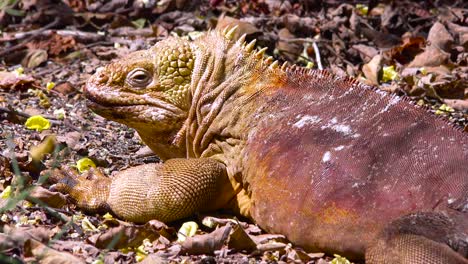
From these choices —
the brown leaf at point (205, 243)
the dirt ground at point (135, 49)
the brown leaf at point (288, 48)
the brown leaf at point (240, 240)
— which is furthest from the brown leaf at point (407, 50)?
the brown leaf at point (205, 243)

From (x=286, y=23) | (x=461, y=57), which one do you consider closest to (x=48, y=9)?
(x=286, y=23)

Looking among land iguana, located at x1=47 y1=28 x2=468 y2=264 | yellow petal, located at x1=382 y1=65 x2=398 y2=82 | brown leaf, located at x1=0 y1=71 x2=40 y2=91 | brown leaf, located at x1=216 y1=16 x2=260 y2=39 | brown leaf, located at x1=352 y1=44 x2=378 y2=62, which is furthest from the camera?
brown leaf, located at x1=352 y1=44 x2=378 y2=62

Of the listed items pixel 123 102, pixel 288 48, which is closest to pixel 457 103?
pixel 288 48

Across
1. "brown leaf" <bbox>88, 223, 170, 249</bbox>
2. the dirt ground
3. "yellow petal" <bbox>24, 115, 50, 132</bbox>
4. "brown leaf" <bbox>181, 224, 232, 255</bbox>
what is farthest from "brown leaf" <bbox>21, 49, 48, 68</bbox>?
"brown leaf" <bbox>181, 224, 232, 255</bbox>

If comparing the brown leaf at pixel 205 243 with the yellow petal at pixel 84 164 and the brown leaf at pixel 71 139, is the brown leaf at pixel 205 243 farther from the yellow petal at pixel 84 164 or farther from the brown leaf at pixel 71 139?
the brown leaf at pixel 71 139

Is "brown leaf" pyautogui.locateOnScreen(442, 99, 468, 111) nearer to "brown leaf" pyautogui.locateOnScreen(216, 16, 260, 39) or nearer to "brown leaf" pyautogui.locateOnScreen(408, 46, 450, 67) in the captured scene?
"brown leaf" pyautogui.locateOnScreen(408, 46, 450, 67)

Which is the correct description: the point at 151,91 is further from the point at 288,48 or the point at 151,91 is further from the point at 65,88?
the point at 288,48

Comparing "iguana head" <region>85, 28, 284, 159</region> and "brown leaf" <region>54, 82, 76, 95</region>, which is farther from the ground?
"iguana head" <region>85, 28, 284, 159</region>
